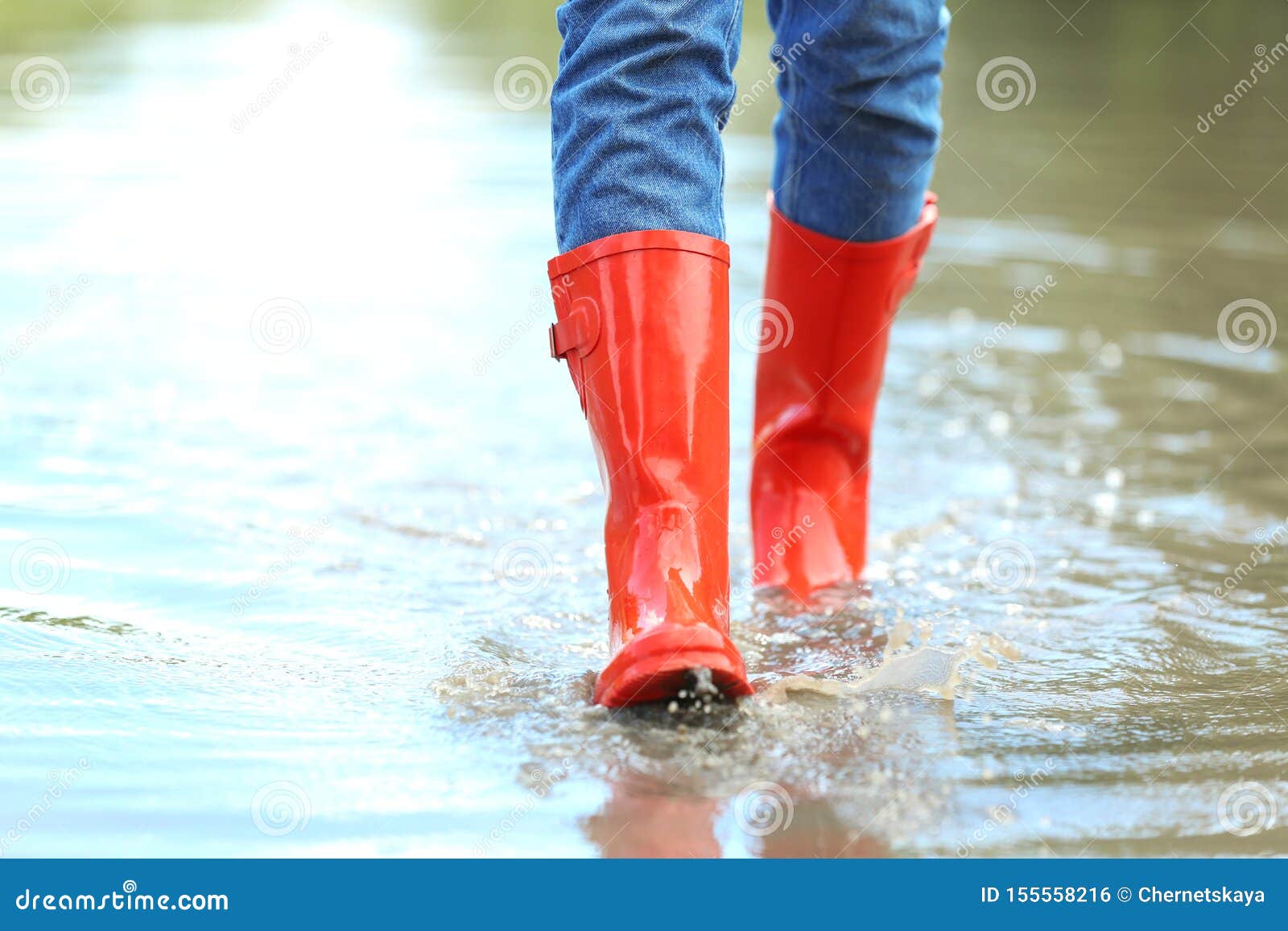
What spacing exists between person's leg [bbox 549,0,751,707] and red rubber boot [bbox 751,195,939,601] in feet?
1.41

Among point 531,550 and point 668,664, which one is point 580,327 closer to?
point 668,664

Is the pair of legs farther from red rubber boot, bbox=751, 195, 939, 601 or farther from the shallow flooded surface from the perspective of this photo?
red rubber boot, bbox=751, 195, 939, 601

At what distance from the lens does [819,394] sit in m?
1.82

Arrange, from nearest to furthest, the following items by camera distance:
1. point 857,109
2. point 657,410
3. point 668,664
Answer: point 668,664 < point 657,410 < point 857,109

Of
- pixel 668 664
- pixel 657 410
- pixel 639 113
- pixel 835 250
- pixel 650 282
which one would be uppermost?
pixel 835 250

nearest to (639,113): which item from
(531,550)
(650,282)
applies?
(650,282)

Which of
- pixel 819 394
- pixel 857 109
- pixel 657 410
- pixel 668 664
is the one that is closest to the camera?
pixel 668 664

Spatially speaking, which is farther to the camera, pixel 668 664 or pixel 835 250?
pixel 835 250

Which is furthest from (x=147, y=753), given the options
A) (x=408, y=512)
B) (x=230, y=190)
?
(x=230, y=190)

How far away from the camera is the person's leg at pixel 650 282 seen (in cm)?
129

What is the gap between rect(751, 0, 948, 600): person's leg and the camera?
1.62 m

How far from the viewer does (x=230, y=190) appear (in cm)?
496

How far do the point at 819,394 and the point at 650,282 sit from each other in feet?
1.83

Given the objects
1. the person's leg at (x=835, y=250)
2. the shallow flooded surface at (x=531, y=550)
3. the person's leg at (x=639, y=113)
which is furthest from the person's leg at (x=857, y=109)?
the shallow flooded surface at (x=531, y=550)
